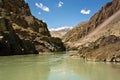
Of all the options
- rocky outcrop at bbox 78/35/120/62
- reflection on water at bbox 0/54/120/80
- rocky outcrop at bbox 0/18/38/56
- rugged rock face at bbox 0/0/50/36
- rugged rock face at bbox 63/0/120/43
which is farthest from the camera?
rugged rock face at bbox 63/0/120/43

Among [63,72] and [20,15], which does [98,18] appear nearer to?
[20,15]

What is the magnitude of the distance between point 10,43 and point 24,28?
18386 millimetres

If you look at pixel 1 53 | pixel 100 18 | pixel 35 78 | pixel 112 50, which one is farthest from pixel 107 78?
pixel 100 18

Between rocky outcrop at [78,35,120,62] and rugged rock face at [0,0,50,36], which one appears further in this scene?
rugged rock face at [0,0,50,36]

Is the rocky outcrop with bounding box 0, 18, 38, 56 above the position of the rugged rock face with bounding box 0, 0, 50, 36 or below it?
below

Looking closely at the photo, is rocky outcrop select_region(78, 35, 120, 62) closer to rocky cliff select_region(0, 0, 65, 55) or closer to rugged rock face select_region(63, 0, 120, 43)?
rocky cliff select_region(0, 0, 65, 55)

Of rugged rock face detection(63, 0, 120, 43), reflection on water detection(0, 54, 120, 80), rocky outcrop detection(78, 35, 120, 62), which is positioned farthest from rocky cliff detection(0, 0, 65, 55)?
rugged rock face detection(63, 0, 120, 43)

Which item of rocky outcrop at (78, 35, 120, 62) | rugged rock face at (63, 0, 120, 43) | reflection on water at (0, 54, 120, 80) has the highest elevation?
rugged rock face at (63, 0, 120, 43)

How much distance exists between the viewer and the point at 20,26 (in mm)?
69875

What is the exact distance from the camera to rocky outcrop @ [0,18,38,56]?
48938 mm

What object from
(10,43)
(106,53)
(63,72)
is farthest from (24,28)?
(63,72)

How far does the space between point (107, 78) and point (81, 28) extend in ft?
494

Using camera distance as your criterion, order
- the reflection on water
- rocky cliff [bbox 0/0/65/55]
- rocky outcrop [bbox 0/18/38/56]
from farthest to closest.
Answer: rocky cliff [bbox 0/0/65/55]
rocky outcrop [bbox 0/18/38/56]
the reflection on water

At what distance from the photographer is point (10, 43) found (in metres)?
51.6
